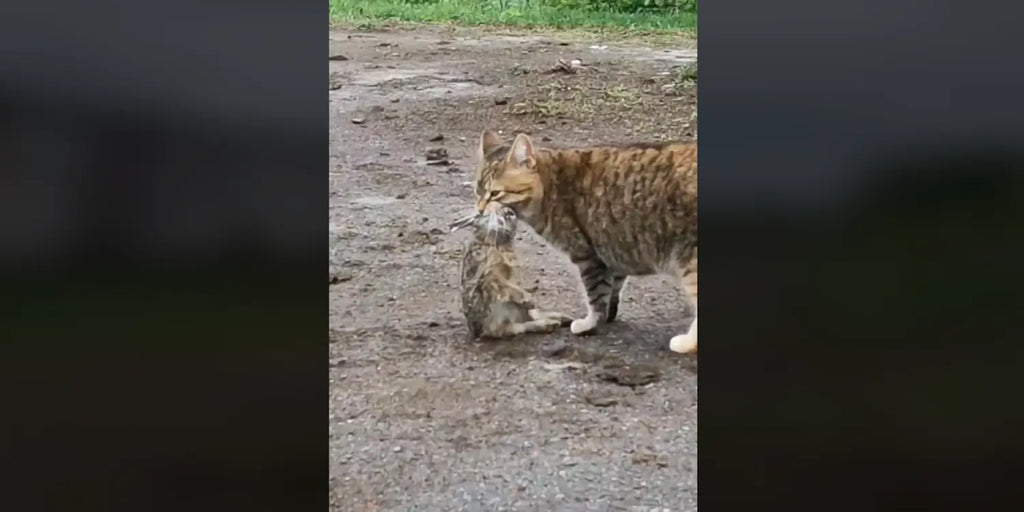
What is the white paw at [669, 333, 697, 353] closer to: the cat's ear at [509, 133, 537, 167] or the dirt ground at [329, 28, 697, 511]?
the dirt ground at [329, 28, 697, 511]

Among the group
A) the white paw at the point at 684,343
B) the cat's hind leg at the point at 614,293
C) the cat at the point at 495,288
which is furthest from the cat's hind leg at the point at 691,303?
the cat at the point at 495,288

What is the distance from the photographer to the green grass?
2477 millimetres

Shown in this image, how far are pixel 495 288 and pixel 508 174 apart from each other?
0.89ft

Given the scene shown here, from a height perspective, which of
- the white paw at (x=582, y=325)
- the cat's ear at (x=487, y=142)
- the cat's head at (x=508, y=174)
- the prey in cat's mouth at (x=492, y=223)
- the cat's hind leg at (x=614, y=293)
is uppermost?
the cat's ear at (x=487, y=142)

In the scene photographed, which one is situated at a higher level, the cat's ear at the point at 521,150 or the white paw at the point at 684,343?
the cat's ear at the point at 521,150

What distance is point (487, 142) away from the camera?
8.07ft

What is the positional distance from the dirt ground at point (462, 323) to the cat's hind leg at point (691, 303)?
21 mm

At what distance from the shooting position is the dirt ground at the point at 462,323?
7.69 ft

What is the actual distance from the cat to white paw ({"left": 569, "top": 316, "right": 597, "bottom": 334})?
17 millimetres
